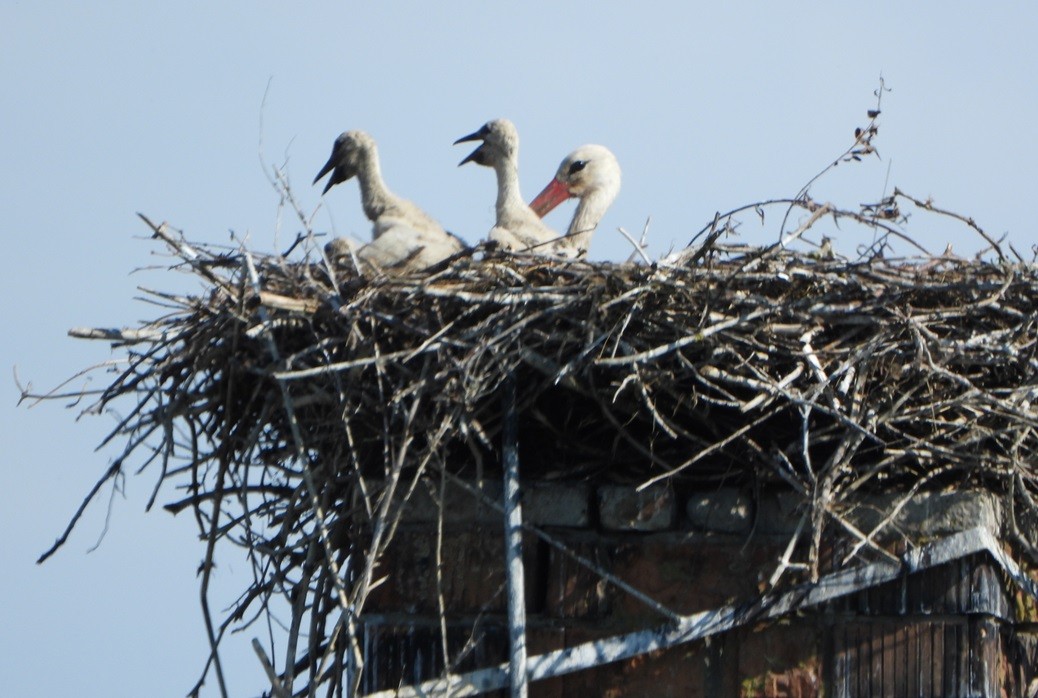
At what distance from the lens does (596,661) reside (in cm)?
437

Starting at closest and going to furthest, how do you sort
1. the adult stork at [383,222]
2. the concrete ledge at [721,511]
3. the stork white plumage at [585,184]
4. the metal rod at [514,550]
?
1. the metal rod at [514,550]
2. the concrete ledge at [721,511]
3. the adult stork at [383,222]
4. the stork white plumage at [585,184]

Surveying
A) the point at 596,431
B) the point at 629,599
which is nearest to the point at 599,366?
the point at 596,431

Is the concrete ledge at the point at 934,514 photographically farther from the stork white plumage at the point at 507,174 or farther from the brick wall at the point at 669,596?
the stork white plumage at the point at 507,174

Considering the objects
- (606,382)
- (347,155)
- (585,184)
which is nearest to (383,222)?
(347,155)

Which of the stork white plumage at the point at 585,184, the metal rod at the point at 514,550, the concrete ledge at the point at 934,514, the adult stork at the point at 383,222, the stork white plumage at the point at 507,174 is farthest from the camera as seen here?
the stork white plumage at the point at 585,184

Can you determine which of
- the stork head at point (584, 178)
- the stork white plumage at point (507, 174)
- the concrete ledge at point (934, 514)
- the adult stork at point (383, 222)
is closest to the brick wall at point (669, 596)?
the concrete ledge at point (934, 514)

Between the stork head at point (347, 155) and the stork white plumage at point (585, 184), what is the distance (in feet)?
3.12

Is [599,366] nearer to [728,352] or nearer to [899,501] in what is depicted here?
[728,352]

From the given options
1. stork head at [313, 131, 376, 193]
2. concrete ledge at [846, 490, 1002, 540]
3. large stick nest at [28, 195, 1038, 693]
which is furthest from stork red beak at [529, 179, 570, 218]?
concrete ledge at [846, 490, 1002, 540]

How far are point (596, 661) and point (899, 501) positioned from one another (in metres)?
0.85

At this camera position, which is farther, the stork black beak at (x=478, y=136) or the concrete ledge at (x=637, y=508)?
the stork black beak at (x=478, y=136)

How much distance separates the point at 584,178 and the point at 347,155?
1.11 meters

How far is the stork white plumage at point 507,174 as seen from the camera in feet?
22.7

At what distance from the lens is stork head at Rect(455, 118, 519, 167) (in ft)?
25.0
